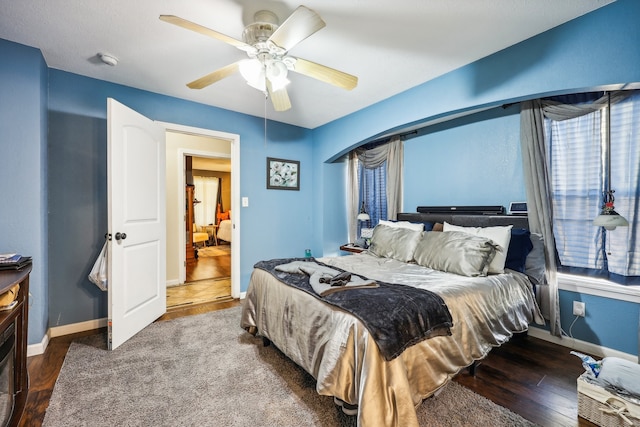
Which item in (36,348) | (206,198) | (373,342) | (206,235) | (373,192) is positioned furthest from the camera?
(206,198)

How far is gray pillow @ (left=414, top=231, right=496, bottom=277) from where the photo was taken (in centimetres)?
216

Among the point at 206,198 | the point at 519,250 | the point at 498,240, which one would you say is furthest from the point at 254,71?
the point at 206,198

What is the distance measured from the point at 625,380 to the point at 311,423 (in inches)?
66.7

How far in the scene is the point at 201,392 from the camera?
1764mm

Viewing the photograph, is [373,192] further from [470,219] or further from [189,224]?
[189,224]

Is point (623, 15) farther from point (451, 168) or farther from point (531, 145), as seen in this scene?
point (451, 168)

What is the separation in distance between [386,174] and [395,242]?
1457 millimetres

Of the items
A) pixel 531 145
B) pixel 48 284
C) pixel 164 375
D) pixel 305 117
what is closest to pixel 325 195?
pixel 305 117

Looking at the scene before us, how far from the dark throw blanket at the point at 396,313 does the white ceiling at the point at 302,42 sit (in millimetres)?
1810

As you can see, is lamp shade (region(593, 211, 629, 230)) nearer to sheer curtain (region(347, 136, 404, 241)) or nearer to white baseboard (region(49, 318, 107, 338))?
sheer curtain (region(347, 136, 404, 241))

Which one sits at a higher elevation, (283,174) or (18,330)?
(283,174)

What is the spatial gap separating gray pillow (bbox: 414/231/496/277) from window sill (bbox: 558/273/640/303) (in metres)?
0.72

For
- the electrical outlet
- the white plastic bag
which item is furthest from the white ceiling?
the electrical outlet

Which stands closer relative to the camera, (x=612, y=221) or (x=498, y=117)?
(x=612, y=221)
